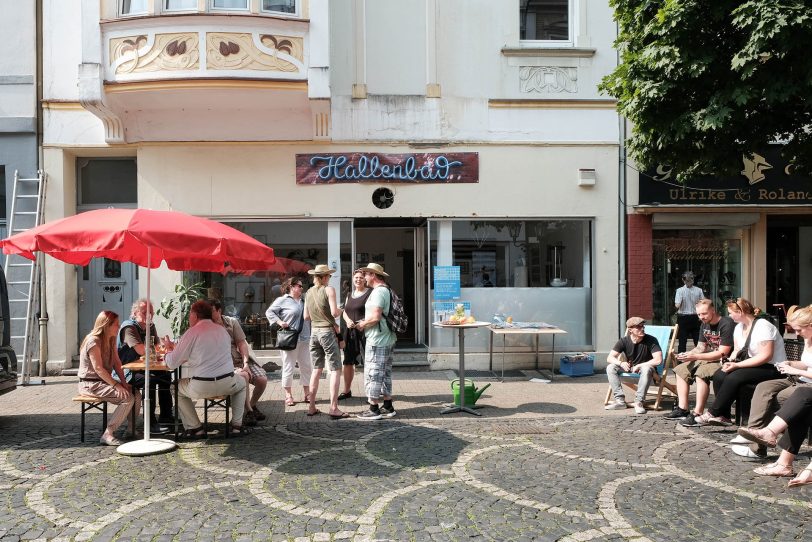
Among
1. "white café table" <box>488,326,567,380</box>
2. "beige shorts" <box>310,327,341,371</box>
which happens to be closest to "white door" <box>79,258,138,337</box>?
"beige shorts" <box>310,327,341,371</box>

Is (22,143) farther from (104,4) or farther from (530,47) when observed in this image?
(530,47)

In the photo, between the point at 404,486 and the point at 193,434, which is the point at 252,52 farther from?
the point at 404,486

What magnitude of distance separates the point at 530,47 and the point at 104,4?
683cm

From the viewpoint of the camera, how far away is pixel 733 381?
7.20 metres

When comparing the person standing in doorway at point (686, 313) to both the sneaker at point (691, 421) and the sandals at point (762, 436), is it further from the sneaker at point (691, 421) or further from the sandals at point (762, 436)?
the sandals at point (762, 436)

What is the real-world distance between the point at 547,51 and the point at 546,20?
29.0 inches

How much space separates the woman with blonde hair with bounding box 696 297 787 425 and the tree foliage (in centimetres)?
226

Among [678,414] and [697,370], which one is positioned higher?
[697,370]

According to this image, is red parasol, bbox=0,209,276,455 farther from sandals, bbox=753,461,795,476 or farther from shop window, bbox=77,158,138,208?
shop window, bbox=77,158,138,208

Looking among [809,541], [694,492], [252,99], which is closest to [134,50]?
[252,99]

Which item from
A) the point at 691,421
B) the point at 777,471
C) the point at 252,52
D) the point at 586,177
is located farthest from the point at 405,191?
the point at 777,471

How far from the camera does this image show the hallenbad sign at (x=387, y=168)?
37.1 ft

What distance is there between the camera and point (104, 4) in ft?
33.9

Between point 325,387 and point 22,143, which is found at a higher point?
point 22,143
